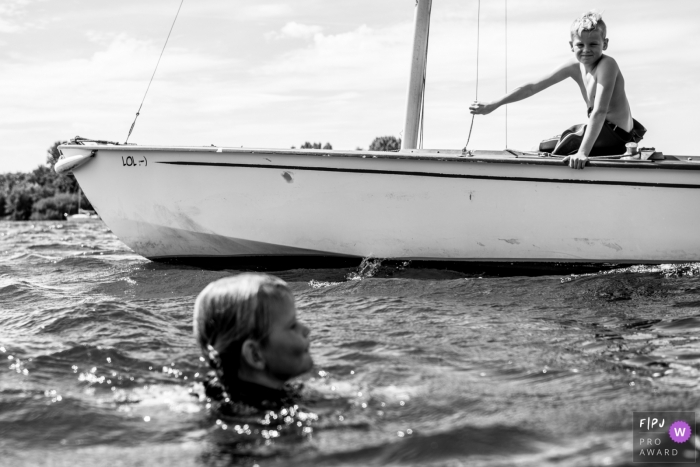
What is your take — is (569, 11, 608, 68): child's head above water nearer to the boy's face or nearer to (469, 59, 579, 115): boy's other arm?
the boy's face

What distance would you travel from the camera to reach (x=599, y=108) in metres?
6.30

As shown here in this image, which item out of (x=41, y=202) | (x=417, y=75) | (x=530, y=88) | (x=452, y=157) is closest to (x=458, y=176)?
(x=452, y=157)

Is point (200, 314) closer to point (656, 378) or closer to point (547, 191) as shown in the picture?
point (656, 378)

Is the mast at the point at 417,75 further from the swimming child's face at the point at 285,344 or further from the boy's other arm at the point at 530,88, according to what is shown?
the swimming child's face at the point at 285,344

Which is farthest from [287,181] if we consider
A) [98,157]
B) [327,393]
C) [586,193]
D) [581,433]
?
[581,433]

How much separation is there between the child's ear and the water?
7.7 inches

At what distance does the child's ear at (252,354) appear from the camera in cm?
294

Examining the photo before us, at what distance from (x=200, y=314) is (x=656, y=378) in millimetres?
1901

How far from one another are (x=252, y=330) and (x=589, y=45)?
4.51 metres

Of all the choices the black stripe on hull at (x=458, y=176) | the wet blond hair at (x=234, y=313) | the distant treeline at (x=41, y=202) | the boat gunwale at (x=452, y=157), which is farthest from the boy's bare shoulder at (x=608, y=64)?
the distant treeline at (x=41, y=202)

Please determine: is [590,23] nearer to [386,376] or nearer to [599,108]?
[599,108]

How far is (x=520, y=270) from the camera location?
6.78m

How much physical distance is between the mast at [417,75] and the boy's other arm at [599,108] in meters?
1.74

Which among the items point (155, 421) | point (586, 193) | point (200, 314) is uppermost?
point (586, 193)
